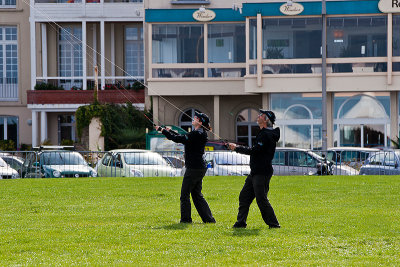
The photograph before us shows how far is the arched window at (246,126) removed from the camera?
47375 millimetres

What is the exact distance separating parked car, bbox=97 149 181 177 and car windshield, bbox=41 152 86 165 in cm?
78

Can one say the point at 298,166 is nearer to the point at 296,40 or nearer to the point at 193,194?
the point at 193,194

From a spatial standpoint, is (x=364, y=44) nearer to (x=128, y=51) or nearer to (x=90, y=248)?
(x=128, y=51)

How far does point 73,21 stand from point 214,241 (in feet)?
124

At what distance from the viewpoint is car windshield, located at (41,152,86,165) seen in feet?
87.9

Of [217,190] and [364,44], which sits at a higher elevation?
[364,44]

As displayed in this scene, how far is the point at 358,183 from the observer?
73.3 ft

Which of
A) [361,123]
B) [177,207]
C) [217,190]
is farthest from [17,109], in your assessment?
[177,207]

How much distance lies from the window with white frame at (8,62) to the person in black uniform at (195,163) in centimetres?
3834

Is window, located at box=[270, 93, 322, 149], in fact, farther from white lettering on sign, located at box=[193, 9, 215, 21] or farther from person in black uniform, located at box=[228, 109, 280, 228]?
person in black uniform, located at box=[228, 109, 280, 228]

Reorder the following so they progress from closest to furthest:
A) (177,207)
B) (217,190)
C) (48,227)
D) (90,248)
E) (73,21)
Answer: (90,248) → (48,227) → (177,207) → (217,190) → (73,21)

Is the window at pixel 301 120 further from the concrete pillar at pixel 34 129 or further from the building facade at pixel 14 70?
the building facade at pixel 14 70

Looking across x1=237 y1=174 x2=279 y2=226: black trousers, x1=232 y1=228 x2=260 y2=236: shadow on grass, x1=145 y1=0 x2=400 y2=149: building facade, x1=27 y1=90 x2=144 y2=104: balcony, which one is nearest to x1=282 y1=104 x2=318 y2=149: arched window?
x1=145 y1=0 x2=400 y2=149: building facade

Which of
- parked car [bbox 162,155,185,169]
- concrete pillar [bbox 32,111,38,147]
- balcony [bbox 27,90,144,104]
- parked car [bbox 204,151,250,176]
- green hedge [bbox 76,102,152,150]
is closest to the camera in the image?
parked car [bbox 162,155,185,169]
